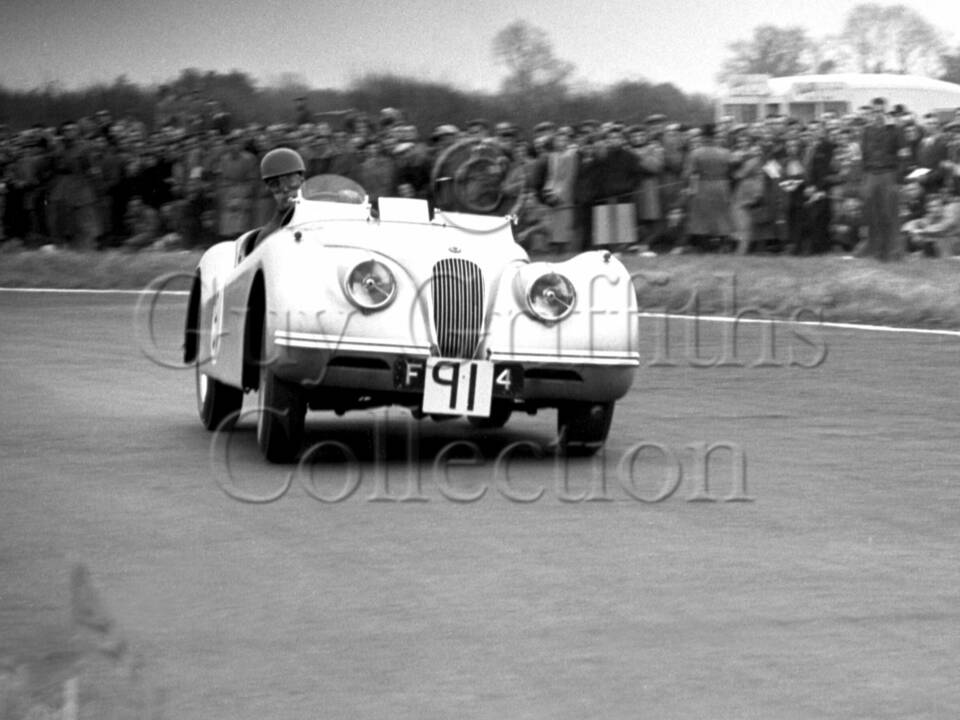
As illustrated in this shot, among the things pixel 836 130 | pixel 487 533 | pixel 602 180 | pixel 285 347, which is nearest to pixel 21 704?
pixel 487 533

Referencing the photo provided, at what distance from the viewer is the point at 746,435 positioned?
9.52m

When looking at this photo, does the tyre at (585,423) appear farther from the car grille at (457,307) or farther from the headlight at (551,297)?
the car grille at (457,307)

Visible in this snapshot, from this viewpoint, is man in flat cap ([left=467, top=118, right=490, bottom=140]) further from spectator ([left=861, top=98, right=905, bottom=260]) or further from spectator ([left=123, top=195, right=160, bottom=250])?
spectator ([left=123, top=195, right=160, bottom=250])

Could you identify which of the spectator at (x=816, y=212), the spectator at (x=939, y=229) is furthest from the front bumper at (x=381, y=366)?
the spectator at (x=816, y=212)

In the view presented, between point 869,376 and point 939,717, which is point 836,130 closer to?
point 869,376

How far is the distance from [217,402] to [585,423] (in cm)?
216

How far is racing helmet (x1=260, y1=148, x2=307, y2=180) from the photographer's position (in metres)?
9.81

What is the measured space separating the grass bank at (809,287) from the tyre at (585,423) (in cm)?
800

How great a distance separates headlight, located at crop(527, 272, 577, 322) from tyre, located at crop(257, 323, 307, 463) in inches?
42.9

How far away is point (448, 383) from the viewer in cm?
806

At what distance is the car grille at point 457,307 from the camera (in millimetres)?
8242

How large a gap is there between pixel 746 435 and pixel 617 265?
→ 4.22ft

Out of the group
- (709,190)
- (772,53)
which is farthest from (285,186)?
(772,53)

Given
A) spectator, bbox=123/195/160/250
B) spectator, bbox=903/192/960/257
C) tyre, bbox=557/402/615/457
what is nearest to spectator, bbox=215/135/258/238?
spectator, bbox=123/195/160/250
